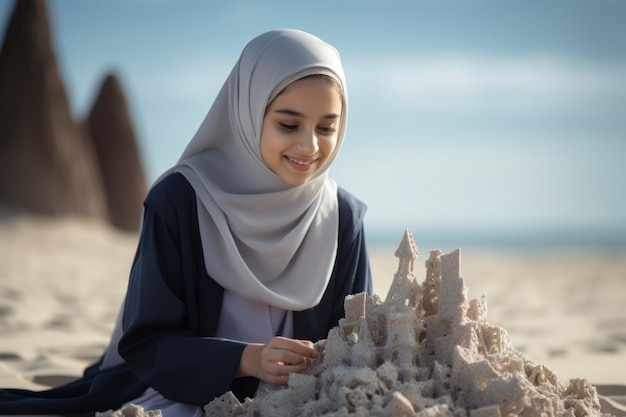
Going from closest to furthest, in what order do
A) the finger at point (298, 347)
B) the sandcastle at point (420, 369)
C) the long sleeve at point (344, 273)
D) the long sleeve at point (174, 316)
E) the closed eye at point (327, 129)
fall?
the sandcastle at point (420, 369) → the finger at point (298, 347) → the long sleeve at point (174, 316) → the closed eye at point (327, 129) → the long sleeve at point (344, 273)

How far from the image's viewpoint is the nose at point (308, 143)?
2.70 m

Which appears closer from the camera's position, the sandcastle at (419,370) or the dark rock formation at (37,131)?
the sandcastle at (419,370)

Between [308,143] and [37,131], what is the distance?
11.1 metres

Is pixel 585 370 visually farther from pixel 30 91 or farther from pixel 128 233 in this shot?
pixel 128 233

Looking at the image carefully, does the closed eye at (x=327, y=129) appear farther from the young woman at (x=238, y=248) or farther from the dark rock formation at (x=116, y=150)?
the dark rock formation at (x=116, y=150)

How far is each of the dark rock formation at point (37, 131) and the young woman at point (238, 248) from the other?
10.2 metres

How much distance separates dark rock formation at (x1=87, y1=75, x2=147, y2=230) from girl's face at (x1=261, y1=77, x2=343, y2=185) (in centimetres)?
1370

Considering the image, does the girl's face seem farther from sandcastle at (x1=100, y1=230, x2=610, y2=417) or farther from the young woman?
sandcastle at (x1=100, y1=230, x2=610, y2=417)

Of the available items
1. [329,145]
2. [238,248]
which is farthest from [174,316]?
[329,145]

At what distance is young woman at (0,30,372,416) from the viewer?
8.80 feet

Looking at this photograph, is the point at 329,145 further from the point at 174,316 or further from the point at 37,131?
the point at 37,131

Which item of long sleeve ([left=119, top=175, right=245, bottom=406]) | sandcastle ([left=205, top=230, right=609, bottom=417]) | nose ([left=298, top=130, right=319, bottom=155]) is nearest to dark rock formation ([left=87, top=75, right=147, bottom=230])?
long sleeve ([left=119, top=175, right=245, bottom=406])

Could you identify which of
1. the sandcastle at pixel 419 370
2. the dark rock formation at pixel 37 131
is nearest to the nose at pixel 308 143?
the sandcastle at pixel 419 370

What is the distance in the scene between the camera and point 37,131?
12734mm
